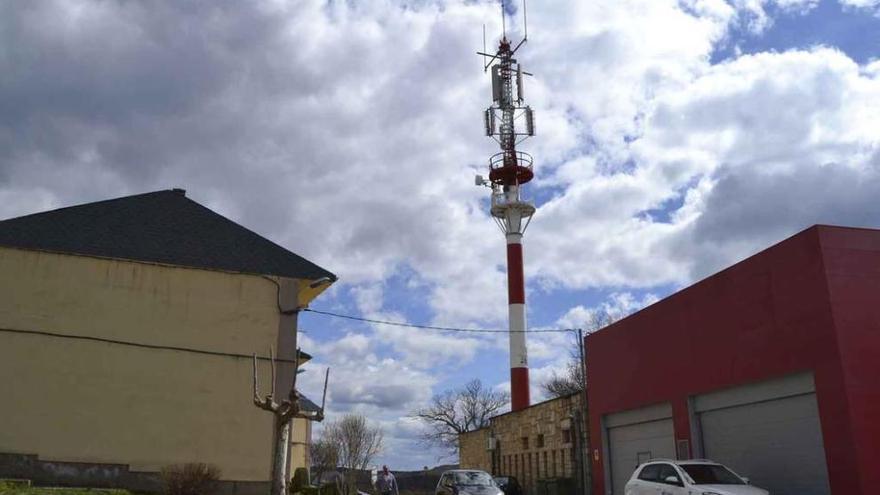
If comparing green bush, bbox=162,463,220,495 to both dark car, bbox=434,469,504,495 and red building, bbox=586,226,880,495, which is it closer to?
dark car, bbox=434,469,504,495

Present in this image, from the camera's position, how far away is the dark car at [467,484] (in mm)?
20406

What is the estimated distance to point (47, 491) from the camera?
54.5 feet

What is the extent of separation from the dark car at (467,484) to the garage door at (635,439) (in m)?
4.87

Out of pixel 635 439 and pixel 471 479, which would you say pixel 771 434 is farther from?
pixel 471 479

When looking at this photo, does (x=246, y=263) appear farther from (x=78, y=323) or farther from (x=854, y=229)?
(x=854, y=229)

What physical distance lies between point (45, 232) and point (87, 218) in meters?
1.32

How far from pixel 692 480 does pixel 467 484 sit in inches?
302

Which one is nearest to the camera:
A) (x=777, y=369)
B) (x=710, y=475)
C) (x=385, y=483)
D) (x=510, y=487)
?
(x=710, y=475)

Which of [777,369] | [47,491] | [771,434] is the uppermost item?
[777,369]

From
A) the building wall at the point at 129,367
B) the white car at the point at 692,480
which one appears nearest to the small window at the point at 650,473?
the white car at the point at 692,480

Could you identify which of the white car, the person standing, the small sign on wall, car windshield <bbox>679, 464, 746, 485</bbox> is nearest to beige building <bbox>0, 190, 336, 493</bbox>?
the person standing

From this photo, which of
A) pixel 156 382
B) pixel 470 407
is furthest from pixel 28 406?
pixel 470 407

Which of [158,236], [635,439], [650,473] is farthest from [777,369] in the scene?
[158,236]

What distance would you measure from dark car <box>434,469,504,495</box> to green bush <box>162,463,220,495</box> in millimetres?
6419
